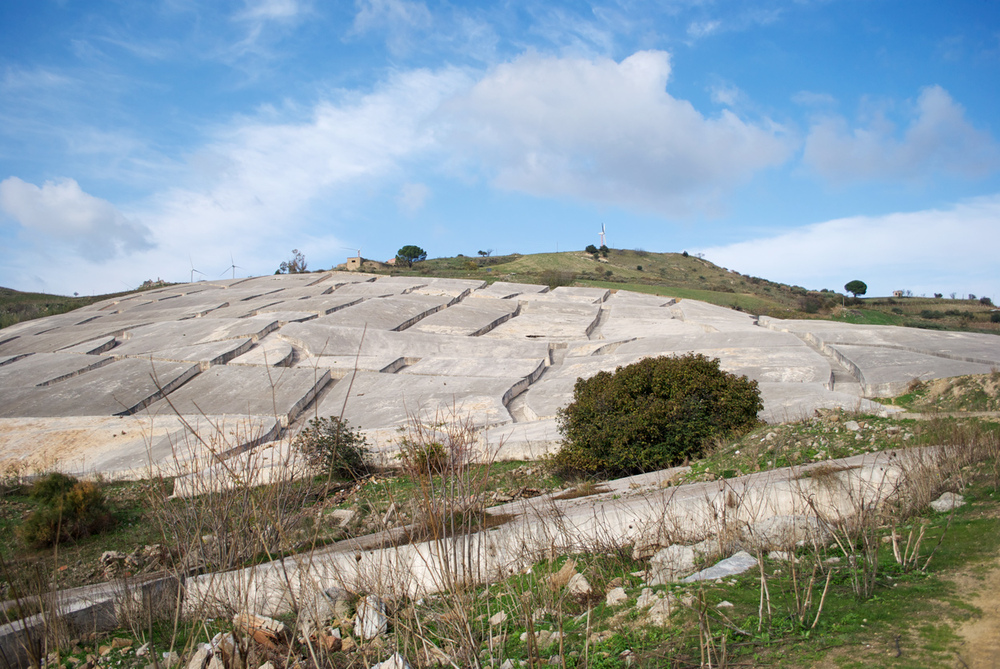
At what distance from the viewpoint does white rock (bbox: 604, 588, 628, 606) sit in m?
3.60

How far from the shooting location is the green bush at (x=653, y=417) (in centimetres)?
836

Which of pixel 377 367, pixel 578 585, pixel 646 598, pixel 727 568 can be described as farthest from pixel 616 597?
pixel 377 367

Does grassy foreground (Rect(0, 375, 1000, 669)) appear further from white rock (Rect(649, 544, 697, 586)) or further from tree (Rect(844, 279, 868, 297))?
tree (Rect(844, 279, 868, 297))

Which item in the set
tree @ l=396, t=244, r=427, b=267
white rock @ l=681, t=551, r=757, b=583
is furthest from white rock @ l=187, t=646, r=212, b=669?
tree @ l=396, t=244, r=427, b=267

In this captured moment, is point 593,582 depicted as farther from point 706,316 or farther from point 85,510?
point 706,316

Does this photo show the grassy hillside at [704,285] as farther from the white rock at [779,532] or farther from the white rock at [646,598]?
the white rock at [646,598]

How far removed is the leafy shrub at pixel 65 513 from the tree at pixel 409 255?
45.4 metres

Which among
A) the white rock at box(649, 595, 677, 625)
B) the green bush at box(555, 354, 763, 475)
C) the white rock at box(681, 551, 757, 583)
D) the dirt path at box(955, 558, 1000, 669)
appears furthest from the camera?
the green bush at box(555, 354, 763, 475)

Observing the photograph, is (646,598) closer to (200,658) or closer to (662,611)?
(662,611)

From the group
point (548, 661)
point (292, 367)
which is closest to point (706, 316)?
point (292, 367)

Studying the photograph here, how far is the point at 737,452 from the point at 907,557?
155 inches

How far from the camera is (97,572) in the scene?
6.20 m

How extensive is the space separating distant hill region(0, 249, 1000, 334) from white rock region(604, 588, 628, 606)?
26.7 meters

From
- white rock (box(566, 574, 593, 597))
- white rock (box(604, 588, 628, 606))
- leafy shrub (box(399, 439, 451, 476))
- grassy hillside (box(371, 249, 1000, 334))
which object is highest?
grassy hillside (box(371, 249, 1000, 334))
